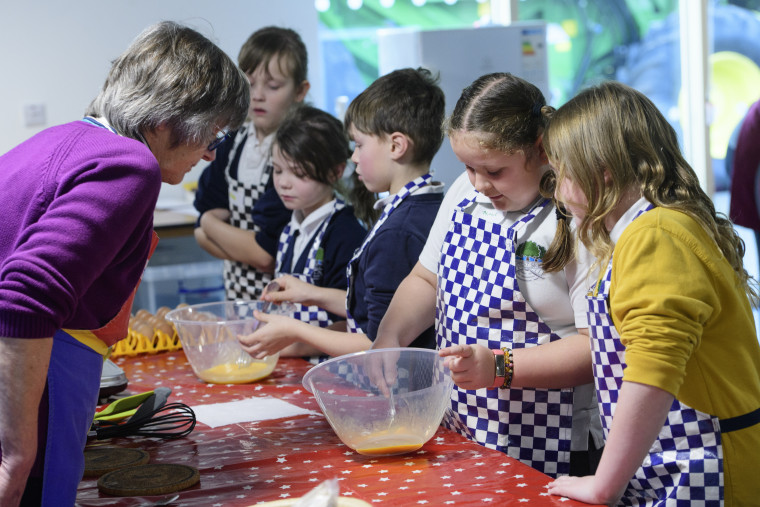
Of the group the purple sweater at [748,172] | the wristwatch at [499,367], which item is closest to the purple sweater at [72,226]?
the wristwatch at [499,367]

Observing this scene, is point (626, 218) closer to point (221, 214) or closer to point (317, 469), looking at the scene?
point (317, 469)

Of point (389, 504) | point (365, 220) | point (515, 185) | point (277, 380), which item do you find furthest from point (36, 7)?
point (389, 504)

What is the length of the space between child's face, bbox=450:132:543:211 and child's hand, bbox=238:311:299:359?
0.51 meters

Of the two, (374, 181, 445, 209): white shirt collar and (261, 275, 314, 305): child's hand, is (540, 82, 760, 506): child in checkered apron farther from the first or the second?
(261, 275, 314, 305): child's hand

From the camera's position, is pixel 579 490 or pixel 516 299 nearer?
pixel 579 490

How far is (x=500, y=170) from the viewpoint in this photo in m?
1.42

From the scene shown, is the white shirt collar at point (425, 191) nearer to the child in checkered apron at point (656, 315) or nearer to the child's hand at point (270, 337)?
the child's hand at point (270, 337)

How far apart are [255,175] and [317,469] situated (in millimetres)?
1298

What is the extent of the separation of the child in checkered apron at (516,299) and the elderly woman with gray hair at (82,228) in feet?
1.45

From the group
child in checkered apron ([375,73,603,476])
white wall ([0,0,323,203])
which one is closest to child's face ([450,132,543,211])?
child in checkered apron ([375,73,603,476])

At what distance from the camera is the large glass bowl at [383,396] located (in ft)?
4.16

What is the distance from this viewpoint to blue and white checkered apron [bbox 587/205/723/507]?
1.15 meters

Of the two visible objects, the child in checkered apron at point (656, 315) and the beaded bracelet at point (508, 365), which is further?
the beaded bracelet at point (508, 365)

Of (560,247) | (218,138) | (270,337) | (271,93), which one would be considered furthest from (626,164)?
(271,93)
